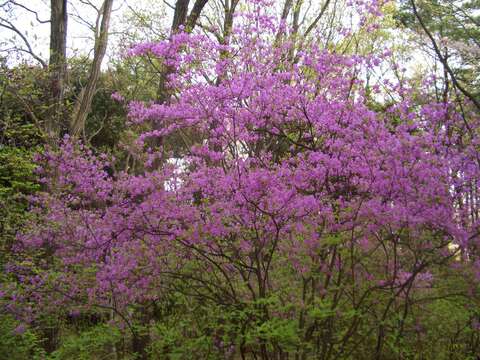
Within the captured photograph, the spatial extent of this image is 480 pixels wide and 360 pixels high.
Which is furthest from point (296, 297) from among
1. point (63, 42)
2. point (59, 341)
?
point (63, 42)

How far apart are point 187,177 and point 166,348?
2874 millimetres

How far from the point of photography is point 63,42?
1120cm

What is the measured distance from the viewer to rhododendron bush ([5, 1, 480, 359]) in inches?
192

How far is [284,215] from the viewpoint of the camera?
5109mm

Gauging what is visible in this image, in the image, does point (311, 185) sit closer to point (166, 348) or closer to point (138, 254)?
point (138, 254)

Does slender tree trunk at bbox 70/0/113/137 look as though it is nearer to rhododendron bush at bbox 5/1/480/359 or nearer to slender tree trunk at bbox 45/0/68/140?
slender tree trunk at bbox 45/0/68/140

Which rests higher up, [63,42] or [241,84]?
[63,42]

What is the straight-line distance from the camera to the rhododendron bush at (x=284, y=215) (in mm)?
4883

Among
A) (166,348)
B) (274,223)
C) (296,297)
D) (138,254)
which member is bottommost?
(166,348)

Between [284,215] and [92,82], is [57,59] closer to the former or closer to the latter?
[92,82]

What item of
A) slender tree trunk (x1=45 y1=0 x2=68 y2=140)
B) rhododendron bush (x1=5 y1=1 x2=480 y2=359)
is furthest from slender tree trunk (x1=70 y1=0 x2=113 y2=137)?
rhododendron bush (x1=5 y1=1 x2=480 y2=359)

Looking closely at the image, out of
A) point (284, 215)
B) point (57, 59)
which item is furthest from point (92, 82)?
point (284, 215)

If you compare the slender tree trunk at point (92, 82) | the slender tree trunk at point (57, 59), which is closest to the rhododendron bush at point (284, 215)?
the slender tree trunk at point (57, 59)

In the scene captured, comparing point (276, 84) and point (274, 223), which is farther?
point (276, 84)
